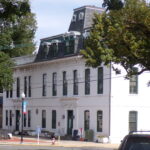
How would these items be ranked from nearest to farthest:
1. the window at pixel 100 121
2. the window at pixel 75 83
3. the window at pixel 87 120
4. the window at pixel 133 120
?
the window at pixel 133 120 < the window at pixel 100 121 < the window at pixel 87 120 < the window at pixel 75 83

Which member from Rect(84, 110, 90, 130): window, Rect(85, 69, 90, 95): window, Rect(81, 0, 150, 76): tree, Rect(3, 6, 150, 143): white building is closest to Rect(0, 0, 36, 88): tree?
Rect(81, 0, 150, 76): tree

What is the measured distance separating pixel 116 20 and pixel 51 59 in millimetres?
34670

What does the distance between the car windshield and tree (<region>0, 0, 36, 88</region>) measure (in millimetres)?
5445

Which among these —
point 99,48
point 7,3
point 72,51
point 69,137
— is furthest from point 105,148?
point 7,3

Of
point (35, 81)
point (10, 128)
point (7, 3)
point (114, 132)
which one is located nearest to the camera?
point (7, 3)

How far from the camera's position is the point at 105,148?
38.7 metres

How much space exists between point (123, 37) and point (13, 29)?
3030 cm

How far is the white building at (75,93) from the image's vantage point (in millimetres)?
45062

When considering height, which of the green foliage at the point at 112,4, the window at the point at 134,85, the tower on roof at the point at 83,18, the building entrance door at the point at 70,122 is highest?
the tower on roof at the point at 83,18

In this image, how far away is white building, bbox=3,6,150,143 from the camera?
45062 mm

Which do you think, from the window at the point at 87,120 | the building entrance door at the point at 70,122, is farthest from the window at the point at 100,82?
the building entrance door at the point at 70,122

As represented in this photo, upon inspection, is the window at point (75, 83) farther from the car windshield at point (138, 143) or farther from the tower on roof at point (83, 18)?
the car windshield at point (138, 143)

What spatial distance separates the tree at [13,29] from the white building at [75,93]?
12.6 ft

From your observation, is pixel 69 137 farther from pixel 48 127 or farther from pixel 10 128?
pixel 10 128
